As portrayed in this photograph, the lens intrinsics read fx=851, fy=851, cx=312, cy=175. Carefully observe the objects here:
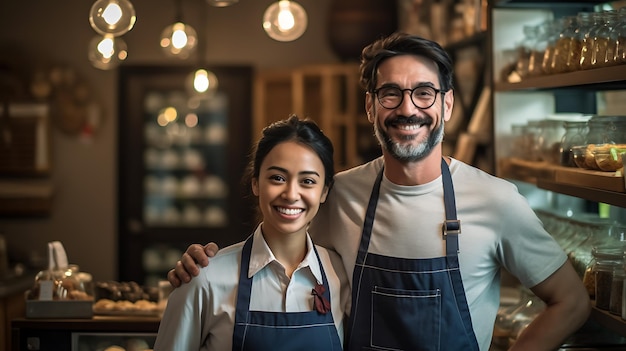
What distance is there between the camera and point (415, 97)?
245 centimetres

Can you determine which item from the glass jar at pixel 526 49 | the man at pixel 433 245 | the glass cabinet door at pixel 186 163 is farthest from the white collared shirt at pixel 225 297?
the glass cabinet door at pixel 186 163

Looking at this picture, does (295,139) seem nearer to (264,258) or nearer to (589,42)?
(264,258)

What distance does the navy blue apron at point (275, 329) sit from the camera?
2.33m

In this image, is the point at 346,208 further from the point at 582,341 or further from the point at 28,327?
the point at 28,327

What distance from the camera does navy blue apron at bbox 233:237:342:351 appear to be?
2.33 m

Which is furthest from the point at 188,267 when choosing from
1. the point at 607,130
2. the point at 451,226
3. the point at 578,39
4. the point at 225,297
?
the point at 578,39

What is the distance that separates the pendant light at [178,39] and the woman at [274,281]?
6.97ft

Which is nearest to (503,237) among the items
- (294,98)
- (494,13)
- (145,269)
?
(494,13)

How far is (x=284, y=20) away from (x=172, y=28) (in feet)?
3.62

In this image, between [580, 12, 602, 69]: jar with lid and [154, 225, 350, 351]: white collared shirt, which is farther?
Result: [580, 12, 602, 69]: jar with lid

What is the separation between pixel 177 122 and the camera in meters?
7.46

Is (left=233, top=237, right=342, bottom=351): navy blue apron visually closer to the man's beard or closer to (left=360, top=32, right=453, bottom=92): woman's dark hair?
the man's beard

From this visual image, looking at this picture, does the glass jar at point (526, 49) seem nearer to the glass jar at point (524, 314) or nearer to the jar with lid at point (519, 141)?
the jar with lid at point (519, 141)

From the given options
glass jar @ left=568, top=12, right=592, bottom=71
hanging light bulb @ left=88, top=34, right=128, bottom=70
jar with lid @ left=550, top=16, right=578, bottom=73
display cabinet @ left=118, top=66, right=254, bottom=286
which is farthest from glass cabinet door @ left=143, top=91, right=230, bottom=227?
glass jar @ left=568, top=12, right=592, bottom=71
